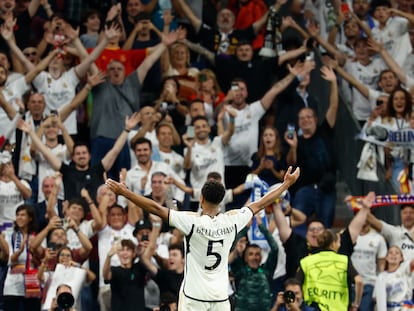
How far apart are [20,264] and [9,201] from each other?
118cm

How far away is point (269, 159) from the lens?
67.4 ft

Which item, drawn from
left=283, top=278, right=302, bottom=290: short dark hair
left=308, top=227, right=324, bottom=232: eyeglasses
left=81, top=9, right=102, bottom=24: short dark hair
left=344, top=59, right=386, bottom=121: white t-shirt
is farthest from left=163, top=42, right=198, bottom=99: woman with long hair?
left=283, top=278, right=302, bottom=290: short dark hair

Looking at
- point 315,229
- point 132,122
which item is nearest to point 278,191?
point 315,229

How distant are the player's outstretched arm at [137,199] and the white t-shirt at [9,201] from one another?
6.45 metres

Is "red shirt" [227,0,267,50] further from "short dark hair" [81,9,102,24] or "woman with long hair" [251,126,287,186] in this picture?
"woman with long hair" [251,126,287,186]

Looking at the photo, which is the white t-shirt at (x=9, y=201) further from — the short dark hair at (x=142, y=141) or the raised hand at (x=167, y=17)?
the raised hand at (x=167, y=17)

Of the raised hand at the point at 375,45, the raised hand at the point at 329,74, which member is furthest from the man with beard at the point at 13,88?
the raised hand at the point at 375,45

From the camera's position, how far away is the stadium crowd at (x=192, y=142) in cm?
1861

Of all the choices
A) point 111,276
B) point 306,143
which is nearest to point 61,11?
point 306,143

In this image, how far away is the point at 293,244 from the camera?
1875 cm

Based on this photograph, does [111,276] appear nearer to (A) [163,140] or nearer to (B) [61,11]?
(A) [163,140]

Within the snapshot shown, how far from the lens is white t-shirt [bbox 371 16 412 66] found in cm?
2328

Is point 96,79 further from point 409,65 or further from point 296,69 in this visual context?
point 409,65

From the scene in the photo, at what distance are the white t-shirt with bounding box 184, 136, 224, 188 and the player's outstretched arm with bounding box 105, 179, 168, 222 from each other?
6.76 meters
